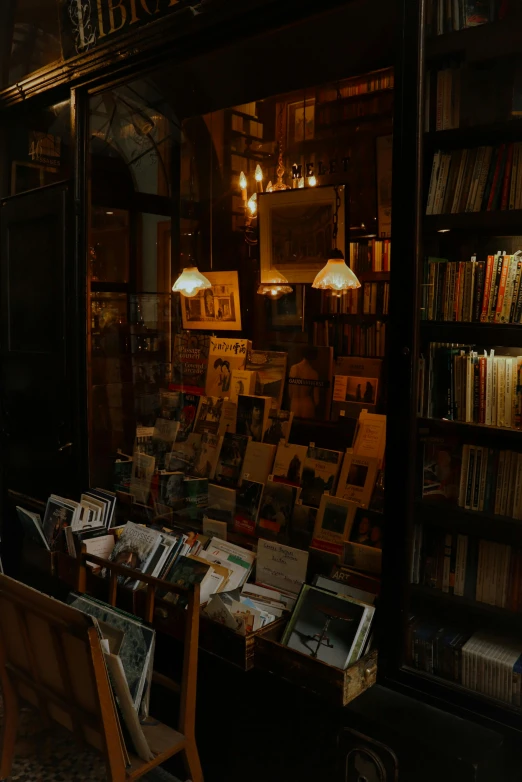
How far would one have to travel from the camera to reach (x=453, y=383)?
203 cm

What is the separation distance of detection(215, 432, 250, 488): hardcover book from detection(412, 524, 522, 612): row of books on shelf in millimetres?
1207

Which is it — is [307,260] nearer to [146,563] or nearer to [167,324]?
[167,324]

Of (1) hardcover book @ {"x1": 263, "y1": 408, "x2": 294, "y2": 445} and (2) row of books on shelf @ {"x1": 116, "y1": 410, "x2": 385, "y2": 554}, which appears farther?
(1) hardcover book @ {"x1": 263, "y1": 408, "x2": 294, "y2": 445}

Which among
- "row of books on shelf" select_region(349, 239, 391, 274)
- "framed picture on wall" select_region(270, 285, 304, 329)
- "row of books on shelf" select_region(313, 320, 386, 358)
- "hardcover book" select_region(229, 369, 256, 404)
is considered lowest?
"hardcover book" select_region(229, 369, 256, 404)

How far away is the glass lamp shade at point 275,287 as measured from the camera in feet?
10.2

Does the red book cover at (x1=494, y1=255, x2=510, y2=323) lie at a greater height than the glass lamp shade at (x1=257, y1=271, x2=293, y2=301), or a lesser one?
lesser

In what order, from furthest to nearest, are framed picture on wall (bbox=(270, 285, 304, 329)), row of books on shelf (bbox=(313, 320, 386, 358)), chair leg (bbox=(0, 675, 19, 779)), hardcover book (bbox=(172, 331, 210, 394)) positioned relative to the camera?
hardcover book (bbox=(172, 331, 210, 394)) < framed picture on wall (bbox=(270, 285, 304, 329)) < row of books on shelf (bbox=(313, 320, 386, 358)) < chair leg (bbox=(0, 675, 19, 779))

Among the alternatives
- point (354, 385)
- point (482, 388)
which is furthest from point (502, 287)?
point (354, 385)

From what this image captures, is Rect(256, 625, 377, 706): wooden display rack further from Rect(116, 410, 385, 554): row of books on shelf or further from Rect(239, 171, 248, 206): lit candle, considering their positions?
Rect(239, 171, 248, 206): lit candle

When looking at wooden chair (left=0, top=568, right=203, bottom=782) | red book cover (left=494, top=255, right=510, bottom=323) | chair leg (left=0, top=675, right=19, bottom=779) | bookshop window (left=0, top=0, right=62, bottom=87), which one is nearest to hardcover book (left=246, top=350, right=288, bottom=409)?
wooden chair (left=0, top=568, right=203, bottom=782)

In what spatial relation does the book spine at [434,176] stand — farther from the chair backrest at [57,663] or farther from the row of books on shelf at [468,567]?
the chair backrest at [57,663]

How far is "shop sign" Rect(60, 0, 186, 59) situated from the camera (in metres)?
2.76

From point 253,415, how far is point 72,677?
146cm

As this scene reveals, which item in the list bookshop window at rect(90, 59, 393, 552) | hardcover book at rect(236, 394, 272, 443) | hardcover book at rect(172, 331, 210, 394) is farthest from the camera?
hardcover book at rect(172, 331, 210, 394)
